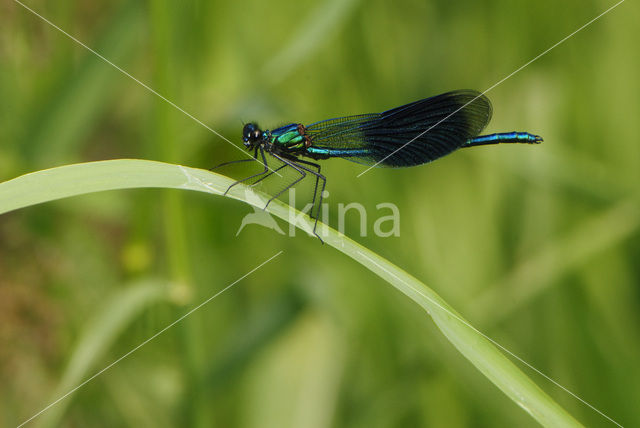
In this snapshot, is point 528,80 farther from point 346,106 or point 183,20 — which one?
point 183,20

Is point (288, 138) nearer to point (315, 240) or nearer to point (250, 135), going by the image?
point (250, 135)

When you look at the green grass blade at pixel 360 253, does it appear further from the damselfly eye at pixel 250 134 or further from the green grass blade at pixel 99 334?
the damselfly eye at pixel 250 134

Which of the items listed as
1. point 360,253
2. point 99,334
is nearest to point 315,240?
point 99,334

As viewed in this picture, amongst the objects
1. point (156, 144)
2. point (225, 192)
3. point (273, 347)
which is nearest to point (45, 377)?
point (273, 347)

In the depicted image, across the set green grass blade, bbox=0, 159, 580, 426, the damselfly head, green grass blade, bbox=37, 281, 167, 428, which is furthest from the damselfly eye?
green grass blade, bbox=0, 159, 580, 426

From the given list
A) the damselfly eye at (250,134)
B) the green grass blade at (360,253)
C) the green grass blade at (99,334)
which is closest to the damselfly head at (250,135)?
the damselfly eye at (250,134)

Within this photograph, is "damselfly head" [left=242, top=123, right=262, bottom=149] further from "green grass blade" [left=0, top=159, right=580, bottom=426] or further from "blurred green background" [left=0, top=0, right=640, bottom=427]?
"green grass blade" [left=0, top=159, right=580, bottom=426]
